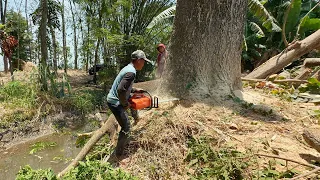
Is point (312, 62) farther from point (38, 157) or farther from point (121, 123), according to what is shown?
point (38, 157)

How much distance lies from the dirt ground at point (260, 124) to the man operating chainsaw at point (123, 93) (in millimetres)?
317

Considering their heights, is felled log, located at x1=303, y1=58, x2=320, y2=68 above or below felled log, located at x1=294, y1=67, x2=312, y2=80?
above

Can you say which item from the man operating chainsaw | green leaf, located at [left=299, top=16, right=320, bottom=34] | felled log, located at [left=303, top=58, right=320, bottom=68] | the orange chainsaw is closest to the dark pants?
the man operating chainsaw

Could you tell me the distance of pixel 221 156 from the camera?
3066 mm

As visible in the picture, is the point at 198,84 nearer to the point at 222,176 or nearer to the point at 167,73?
the point at 167,73

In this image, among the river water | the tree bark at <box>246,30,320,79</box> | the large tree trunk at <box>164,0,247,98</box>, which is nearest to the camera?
the large tree trunk at <box>164,0,247,98</box>

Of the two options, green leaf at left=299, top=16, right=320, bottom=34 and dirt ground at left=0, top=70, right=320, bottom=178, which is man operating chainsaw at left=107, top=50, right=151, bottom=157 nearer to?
dirt ground at left=0, top=70, right=320, bottom=178

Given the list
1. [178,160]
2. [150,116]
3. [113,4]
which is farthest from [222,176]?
[113,4]

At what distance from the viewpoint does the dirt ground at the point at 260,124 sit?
3.12 m

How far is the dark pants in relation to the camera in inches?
131

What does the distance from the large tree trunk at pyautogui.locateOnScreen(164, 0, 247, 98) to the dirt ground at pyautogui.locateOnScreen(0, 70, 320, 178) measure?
0.33m

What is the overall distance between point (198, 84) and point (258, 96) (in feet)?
4.16

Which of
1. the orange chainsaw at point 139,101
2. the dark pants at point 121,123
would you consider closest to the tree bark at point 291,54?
the orange chainsaw at point 139,101

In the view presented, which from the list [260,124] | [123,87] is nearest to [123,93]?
[123,87]
